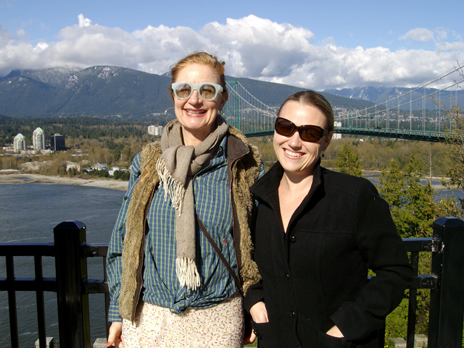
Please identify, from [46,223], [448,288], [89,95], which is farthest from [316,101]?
[89,95]

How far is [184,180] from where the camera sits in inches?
42.9

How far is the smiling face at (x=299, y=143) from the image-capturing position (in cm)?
101

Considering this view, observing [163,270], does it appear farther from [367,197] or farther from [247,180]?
[367,197]

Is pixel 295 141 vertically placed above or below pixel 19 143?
below

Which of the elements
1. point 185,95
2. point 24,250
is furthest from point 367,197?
point 24,250

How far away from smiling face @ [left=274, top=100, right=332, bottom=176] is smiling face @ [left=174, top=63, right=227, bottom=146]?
8.9 inches

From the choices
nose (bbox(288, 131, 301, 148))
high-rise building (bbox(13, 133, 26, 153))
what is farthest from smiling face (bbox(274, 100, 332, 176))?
high-rise building (bbox(13, 133, 26, 153))

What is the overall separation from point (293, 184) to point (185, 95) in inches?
15.4

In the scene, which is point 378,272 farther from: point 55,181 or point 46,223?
point 55,181

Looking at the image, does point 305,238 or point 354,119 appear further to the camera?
point 354,119

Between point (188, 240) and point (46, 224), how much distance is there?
1932 centimetres

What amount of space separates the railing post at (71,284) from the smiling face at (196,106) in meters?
0.51

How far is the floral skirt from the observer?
109 cm

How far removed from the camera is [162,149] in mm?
1172
